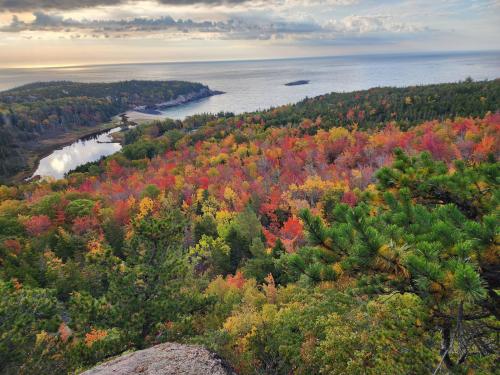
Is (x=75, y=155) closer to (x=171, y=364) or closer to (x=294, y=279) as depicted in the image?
(x=294, y=279)

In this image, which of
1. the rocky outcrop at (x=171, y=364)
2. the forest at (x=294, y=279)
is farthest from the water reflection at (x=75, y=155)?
the rocky outcrop at (x=171, y=364)

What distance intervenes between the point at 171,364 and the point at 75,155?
169670 millimetres

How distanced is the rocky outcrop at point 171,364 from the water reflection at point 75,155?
444 ft

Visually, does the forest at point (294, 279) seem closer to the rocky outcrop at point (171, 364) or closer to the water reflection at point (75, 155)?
the rocky outcrop at point (171, 364)

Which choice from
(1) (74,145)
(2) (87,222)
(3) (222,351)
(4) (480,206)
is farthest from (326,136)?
(1) (74,145)

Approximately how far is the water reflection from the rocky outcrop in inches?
5333

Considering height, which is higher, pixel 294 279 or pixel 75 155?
pixel 294 279

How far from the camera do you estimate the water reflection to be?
14250 cm

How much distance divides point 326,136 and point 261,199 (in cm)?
4367

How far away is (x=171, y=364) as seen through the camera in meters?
13.2

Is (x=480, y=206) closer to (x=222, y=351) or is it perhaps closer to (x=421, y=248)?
(x=421, y=248)

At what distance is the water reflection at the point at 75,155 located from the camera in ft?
468

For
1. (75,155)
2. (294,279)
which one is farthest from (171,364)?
(75,155)

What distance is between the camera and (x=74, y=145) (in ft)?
615
